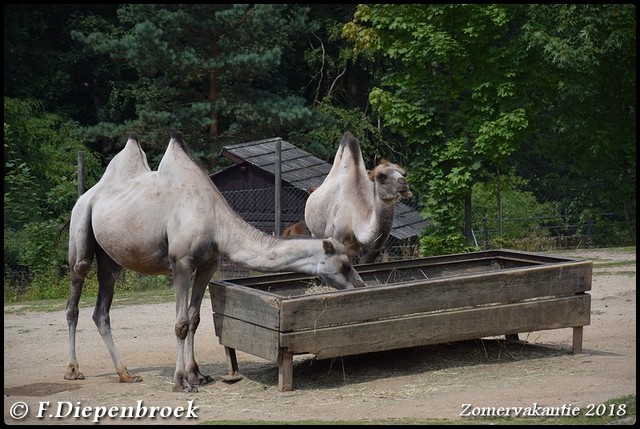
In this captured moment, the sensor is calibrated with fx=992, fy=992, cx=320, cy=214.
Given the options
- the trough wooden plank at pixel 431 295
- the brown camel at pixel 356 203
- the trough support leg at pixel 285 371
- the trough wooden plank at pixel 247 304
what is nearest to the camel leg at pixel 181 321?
the trough wooden plank at pixel 247 304

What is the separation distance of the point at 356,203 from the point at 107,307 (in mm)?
3000

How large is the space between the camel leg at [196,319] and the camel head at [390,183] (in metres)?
2.13

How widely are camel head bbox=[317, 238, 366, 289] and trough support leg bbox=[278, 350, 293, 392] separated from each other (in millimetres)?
762

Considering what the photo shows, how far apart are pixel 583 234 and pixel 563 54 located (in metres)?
5.29

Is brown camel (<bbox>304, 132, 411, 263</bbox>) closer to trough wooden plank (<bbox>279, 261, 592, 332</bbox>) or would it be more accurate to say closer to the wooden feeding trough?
the wooden feeding trough

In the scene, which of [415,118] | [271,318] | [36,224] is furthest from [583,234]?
[271,318]

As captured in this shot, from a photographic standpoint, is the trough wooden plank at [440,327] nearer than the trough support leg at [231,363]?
Yes

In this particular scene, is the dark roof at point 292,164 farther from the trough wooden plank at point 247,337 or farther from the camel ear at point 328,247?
the camel ear at point 328,247

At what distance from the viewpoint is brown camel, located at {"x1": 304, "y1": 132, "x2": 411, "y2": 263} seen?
10453mm

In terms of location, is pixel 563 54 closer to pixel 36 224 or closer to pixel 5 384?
pixel 36 224

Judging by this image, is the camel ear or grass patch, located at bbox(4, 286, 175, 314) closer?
the camel ear

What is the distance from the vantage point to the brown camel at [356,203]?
10453 mm

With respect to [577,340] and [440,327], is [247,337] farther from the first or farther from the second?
[577,340]

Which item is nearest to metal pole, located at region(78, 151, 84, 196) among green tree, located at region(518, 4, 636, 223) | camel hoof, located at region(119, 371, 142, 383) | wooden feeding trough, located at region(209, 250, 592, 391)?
wooden feeding trough, located at region(209, 250, 592, 391)
